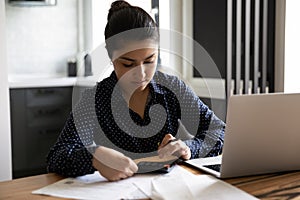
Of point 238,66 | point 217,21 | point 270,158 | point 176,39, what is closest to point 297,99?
point 270,158

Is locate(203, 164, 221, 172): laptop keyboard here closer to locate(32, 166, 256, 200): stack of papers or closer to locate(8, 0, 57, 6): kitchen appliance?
locate(32, 166, 256, 200): stack of papers

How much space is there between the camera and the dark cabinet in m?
3.06

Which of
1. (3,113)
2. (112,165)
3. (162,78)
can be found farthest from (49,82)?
(112,165)

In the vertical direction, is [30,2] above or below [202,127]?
above

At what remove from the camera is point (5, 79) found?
7.76 ft

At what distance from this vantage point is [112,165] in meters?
1.07

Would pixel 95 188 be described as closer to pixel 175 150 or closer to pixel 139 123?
pixel 175 150

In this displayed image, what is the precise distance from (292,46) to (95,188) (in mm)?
2181

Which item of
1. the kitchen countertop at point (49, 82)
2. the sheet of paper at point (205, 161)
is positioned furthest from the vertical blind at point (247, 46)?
the sheet of paper at point (205, 161)

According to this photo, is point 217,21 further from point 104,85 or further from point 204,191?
point 204,191

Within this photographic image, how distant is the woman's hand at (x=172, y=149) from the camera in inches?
47.1

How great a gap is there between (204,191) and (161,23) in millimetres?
2374

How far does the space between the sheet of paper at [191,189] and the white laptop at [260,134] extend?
0.07 m

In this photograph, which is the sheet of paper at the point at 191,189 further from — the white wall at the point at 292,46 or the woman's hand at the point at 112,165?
the white wall at the point at 292,46
